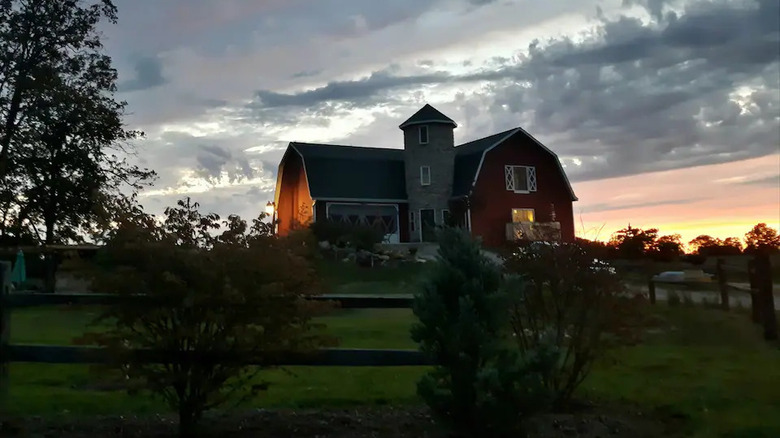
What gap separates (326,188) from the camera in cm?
4162

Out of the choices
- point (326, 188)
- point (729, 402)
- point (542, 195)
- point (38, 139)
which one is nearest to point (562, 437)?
point (729, 402)

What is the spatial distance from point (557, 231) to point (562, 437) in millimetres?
2424

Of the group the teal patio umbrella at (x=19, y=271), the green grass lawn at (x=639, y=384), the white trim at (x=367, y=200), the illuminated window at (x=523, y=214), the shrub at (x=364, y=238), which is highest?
the white trim at (x=367, y=200)

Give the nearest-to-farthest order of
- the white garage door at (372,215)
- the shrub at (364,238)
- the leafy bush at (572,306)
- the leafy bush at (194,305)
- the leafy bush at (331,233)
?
the leafy bush at (194,305) → the leafy bush at (572,306) → the shrub at (364,238) → the leafy bush at (331,233) → the white garage door at (372,215)

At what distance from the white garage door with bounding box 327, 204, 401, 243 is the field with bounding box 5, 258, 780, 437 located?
2891cm

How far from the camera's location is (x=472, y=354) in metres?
5.27

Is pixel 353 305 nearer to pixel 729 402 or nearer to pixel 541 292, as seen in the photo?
pixel 541 292

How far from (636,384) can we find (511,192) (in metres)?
35.3

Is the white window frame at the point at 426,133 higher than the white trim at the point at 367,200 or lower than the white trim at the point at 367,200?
higher

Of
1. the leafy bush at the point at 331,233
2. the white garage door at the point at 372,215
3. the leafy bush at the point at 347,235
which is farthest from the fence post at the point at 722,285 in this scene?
the white garage door at the point at 372,215

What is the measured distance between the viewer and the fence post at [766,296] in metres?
12.3

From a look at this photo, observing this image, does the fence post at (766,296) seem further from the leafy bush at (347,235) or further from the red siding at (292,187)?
the red siding at (292,187)

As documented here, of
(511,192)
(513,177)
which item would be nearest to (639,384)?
(511,192)

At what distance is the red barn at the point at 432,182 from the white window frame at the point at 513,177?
2.3 inches
